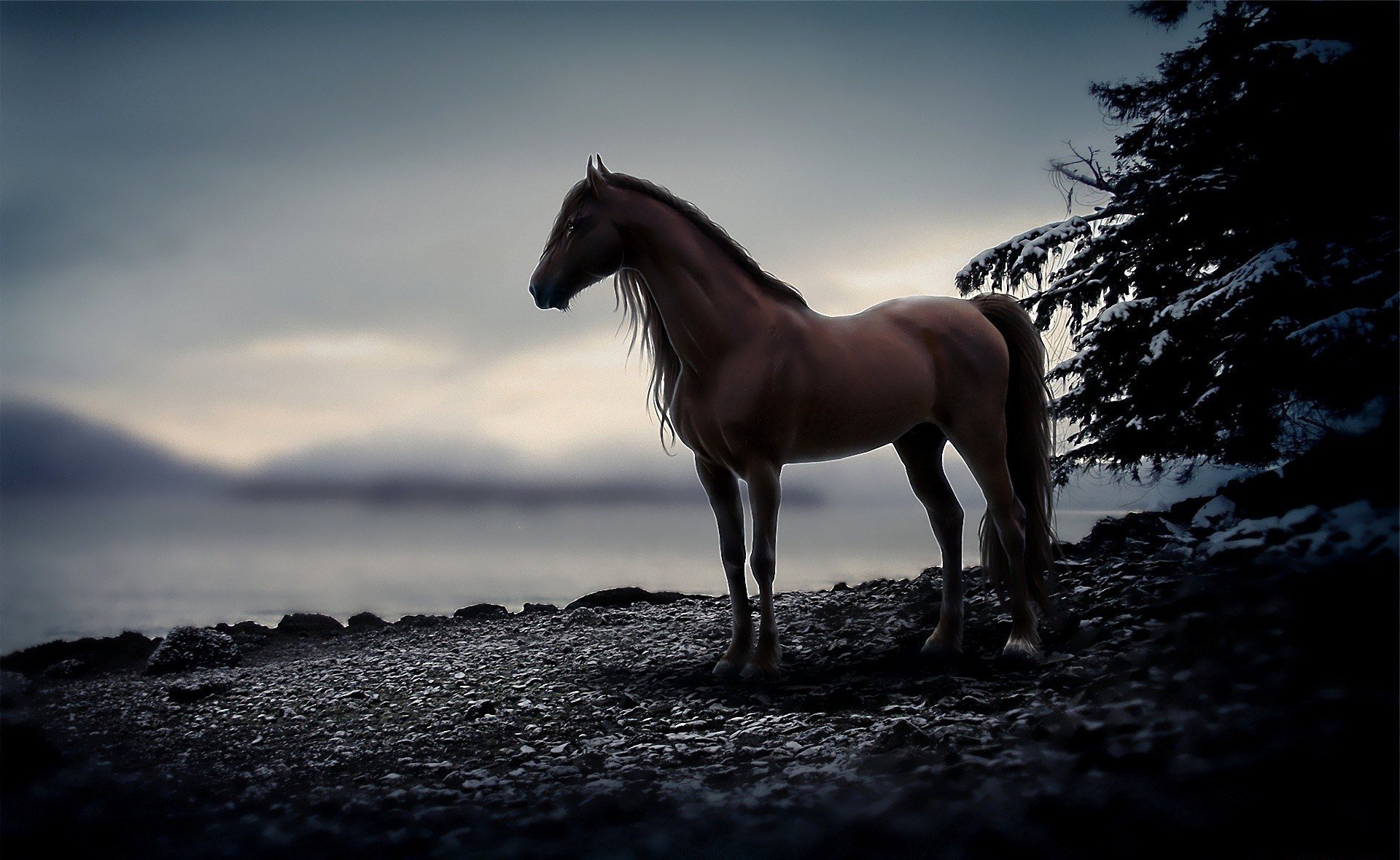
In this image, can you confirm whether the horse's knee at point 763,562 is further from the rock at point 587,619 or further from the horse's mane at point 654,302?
the rock at point 587,619

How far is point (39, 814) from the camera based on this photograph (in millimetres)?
2529

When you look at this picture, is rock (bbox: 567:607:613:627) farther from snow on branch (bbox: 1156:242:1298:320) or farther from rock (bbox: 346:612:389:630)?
snow on branch (bbox: 1156:242:1298:320)

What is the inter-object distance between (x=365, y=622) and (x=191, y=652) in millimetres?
1803

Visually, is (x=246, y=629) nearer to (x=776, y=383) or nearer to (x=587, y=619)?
(x=587, y=619)

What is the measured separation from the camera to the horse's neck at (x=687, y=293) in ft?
13.7

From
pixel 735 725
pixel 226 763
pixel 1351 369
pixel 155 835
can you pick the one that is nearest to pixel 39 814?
pixel 155 835

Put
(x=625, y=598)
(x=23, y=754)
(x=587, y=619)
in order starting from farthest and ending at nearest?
(x=625, y=598) → (x=587, y=619) → (x=23, y=754)

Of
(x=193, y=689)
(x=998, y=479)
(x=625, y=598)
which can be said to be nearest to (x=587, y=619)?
(x=625, y=598)

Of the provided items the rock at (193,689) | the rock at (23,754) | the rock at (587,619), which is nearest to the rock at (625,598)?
the rock at (587,619)

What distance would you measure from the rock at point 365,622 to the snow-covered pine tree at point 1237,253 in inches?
255

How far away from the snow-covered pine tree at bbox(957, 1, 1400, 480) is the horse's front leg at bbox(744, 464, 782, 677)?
2560mm

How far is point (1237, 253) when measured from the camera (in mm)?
6004

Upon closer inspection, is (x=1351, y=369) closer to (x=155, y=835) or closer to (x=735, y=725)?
(x=735, y=725)

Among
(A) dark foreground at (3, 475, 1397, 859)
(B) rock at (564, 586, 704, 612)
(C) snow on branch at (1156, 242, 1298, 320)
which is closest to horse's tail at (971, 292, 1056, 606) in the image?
(A) dark foreground at (3, 475, 1397, 859)
